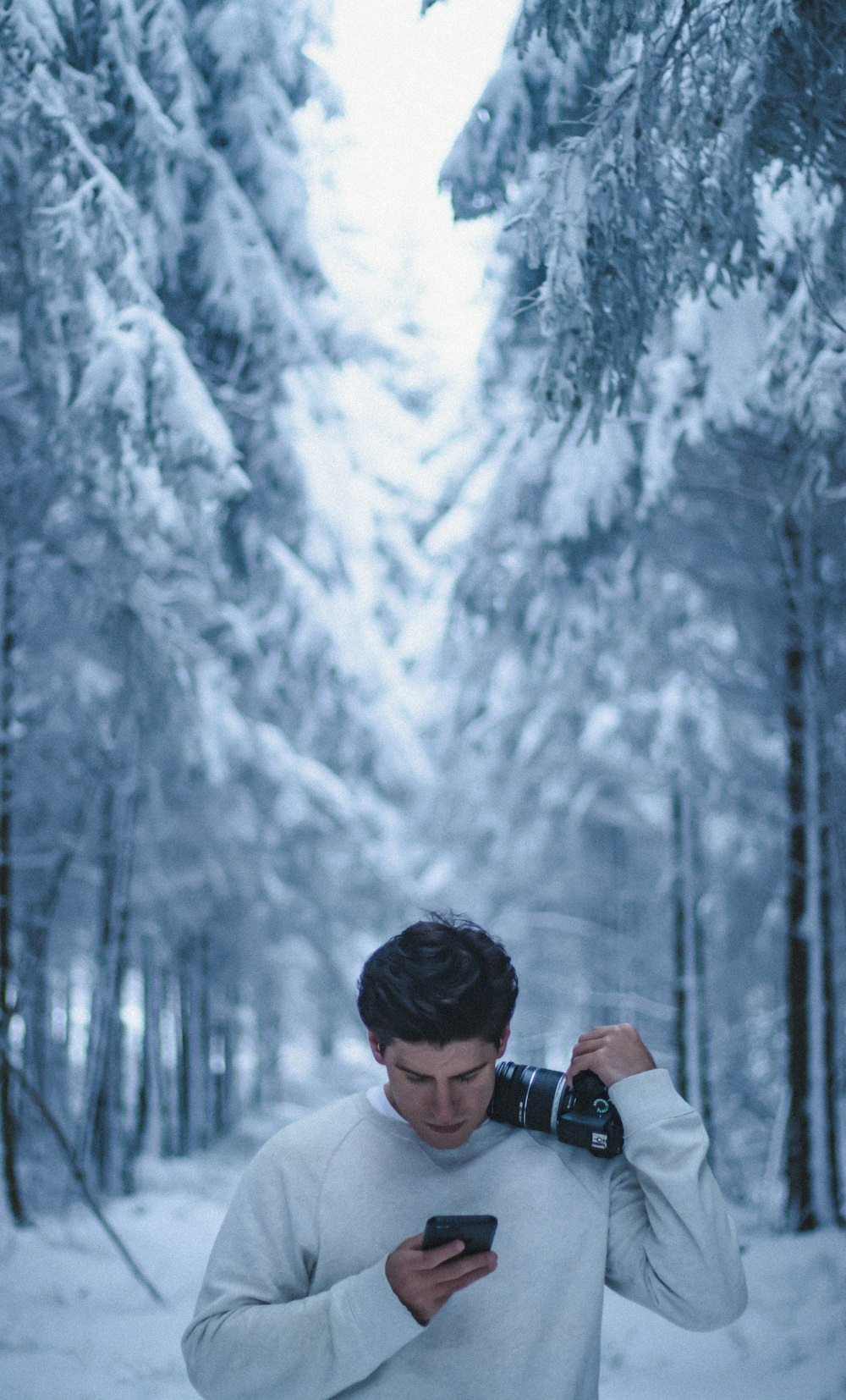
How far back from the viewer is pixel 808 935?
7.65m

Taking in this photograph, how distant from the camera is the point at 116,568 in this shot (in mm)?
6461

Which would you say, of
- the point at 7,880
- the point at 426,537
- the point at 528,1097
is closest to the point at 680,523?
the point at 7,880

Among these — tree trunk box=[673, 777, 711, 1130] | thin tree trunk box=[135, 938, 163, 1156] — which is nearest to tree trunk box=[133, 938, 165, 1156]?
thin tree trunk box=[135, 938, 163, 1156]

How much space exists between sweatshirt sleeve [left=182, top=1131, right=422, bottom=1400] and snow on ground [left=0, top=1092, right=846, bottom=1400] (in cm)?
330

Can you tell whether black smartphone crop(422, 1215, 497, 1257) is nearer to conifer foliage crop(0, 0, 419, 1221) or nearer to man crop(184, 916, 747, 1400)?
man crop(184, 916, 747, 1400)

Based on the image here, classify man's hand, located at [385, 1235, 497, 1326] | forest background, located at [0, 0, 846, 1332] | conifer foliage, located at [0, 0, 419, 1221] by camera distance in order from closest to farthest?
1. man's hand, located at [385, 1235, 497, 1326]
2. forest background, located at [0, 0, 846, 1332]
3. conifer foliage, located at [0, 0, 419, 1221]

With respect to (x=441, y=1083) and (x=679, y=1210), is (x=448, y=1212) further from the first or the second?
(x=679, y=1210)

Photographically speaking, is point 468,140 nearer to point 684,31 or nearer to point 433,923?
point 684,31

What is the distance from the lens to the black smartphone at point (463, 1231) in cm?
175

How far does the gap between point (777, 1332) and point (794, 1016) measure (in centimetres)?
272

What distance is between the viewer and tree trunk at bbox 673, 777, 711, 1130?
1091cm

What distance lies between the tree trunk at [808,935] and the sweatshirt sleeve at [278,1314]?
20.2ft

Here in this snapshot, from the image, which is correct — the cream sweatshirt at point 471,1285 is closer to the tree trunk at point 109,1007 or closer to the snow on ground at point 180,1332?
the snow on ground at point 180,1332

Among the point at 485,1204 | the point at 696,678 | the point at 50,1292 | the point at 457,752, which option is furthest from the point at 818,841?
the point at 457,752
